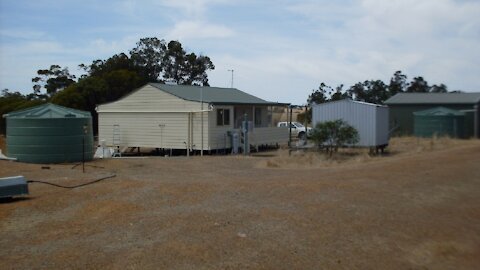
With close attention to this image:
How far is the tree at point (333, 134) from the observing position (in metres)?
22.7

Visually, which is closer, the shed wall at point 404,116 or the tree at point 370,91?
the shed wall at point 404,116

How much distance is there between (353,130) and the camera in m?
23.0

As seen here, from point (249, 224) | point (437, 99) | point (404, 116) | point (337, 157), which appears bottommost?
point (249, 224)

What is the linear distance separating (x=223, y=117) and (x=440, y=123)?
13.5m

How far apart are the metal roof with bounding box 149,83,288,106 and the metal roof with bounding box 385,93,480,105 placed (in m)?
12.4

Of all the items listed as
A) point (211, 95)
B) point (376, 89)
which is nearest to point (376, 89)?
point (376, 89)

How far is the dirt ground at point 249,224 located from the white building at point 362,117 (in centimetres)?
922

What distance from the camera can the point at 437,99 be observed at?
37781mm


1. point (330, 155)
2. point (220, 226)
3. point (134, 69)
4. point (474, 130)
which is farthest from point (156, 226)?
point (134, 69)

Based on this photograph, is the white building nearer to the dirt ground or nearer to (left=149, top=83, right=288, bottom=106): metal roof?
(left=149, top=83, right=288, bottom=106): metal roof

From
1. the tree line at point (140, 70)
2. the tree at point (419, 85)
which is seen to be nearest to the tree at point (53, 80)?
the tree line at point (140, 70)

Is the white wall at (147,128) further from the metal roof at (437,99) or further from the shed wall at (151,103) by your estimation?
the metal roof at (437,99)

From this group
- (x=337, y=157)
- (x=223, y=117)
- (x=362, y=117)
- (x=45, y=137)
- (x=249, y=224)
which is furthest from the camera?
(x=223, y=117)

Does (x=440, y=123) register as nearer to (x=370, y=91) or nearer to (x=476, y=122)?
(x=476, y=122)
